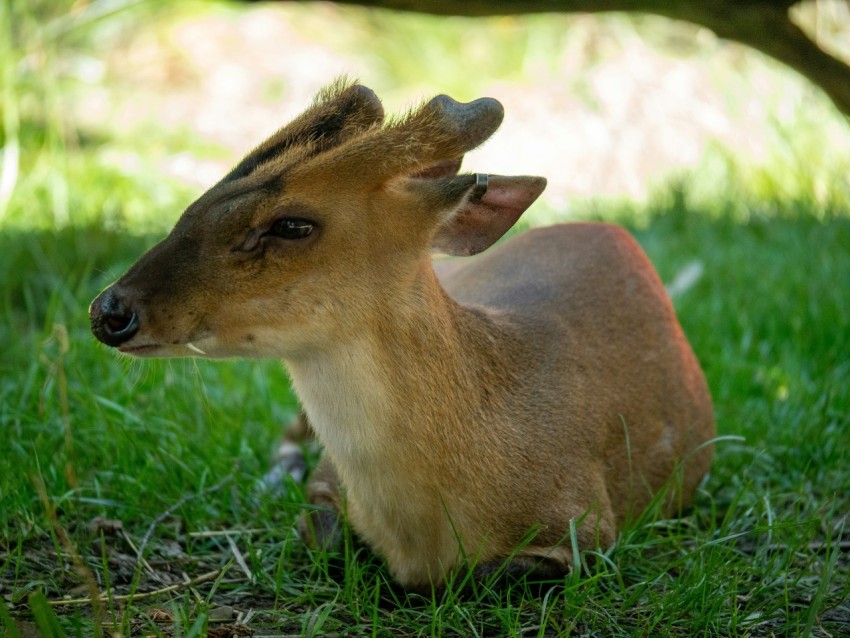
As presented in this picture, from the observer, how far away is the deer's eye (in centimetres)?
309

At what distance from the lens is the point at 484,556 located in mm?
3334

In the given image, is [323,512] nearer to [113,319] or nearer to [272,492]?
[272,492]

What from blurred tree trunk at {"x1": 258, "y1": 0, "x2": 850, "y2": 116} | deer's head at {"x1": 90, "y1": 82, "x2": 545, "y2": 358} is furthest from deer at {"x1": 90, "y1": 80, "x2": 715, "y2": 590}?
blurred tree trunk at {"x1": 258, "y1": 0, "x2": 850, "y2": 116}

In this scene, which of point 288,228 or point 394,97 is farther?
point 394,97

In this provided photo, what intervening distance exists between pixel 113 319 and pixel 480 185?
1056mm

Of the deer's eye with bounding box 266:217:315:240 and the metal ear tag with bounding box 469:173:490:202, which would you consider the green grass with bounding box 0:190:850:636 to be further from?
the metal ear tag with bounding box 469:173:490:202

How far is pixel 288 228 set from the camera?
3.09 meters

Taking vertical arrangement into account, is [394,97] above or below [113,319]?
below

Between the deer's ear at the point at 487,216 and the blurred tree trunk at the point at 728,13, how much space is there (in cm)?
160

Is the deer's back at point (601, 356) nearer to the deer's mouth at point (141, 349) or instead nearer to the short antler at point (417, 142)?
the short antler at point (417, 142)

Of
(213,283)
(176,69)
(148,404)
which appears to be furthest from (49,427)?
(176,69)

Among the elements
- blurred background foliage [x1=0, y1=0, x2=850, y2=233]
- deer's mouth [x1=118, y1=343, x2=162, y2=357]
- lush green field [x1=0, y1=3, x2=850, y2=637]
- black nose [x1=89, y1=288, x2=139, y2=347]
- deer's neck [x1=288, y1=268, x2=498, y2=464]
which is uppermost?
black nose [x1=89, y1=288, x2=139, y2=347]

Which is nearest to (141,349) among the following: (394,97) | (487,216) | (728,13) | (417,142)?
(417,142)

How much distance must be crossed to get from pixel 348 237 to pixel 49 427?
1.71 metres
